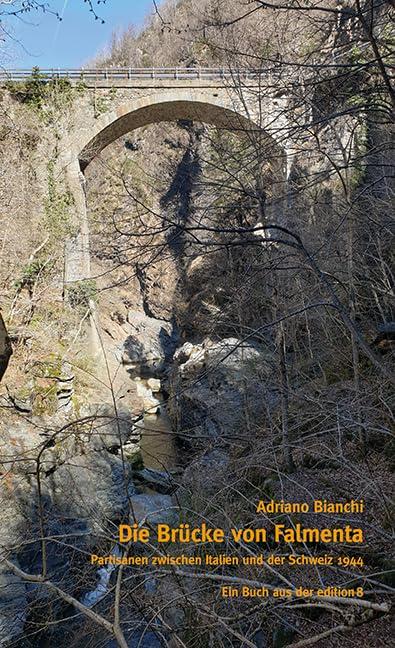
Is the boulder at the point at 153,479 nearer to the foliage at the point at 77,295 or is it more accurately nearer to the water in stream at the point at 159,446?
the water in stream at the point at 159,446

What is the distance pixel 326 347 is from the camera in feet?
27.0

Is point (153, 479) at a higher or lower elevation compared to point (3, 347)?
lower

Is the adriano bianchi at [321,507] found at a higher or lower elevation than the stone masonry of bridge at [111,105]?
lower

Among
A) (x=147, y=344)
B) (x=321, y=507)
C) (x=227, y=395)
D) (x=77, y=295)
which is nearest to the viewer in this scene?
(x=321, y=507)

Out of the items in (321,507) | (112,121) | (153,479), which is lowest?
(153,479)

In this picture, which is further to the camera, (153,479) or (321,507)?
(153,479)

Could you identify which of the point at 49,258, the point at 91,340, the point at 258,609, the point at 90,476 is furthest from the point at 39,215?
the point at 258,609

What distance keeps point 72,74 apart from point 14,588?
47.4 feet

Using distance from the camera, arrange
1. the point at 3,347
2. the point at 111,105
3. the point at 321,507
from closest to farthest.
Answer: the point at 3,347 < the point at 321,507 < the point at 111,105

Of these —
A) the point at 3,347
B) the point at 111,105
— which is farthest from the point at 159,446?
the point at 111,105

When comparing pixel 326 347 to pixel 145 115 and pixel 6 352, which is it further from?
pixel 145 115

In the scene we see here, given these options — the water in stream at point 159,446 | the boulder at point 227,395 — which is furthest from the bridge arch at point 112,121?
the boulder at point 227,395

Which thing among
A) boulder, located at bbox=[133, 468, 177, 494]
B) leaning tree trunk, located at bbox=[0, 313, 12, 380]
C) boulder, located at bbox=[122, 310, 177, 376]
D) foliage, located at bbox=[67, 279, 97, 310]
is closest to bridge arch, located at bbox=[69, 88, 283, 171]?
foliage, located at bbox=[67, 279, 97, 310]

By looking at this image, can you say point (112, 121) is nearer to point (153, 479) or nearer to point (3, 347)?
point (153, 479)
